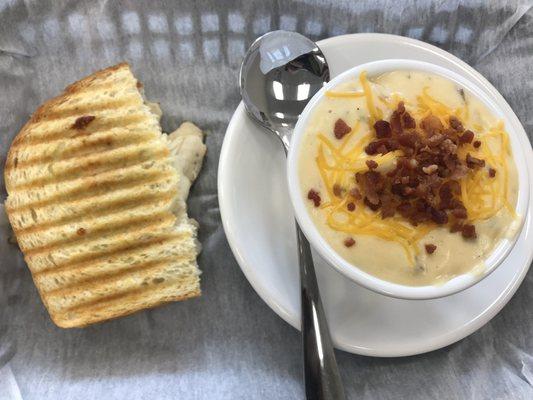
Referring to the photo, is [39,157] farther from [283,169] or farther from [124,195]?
[283,169]

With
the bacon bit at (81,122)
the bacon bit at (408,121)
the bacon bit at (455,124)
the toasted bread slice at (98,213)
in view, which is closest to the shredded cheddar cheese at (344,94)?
the bacon bit at (408,121)

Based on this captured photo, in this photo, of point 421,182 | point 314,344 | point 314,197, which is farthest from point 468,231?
point 314,344

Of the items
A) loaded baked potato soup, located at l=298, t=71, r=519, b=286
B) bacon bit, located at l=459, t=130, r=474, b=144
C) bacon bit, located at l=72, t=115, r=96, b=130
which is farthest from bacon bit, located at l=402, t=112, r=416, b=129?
bacon bit, located at l=72, t=115, r=96, b=130

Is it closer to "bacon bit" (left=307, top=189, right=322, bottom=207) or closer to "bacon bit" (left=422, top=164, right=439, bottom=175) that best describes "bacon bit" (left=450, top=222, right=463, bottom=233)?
"bacon bit" (left=422, top=164, right=439, bottom=175)

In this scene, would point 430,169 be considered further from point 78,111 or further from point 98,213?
point 78,111

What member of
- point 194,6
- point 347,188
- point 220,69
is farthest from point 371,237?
point 194,6
